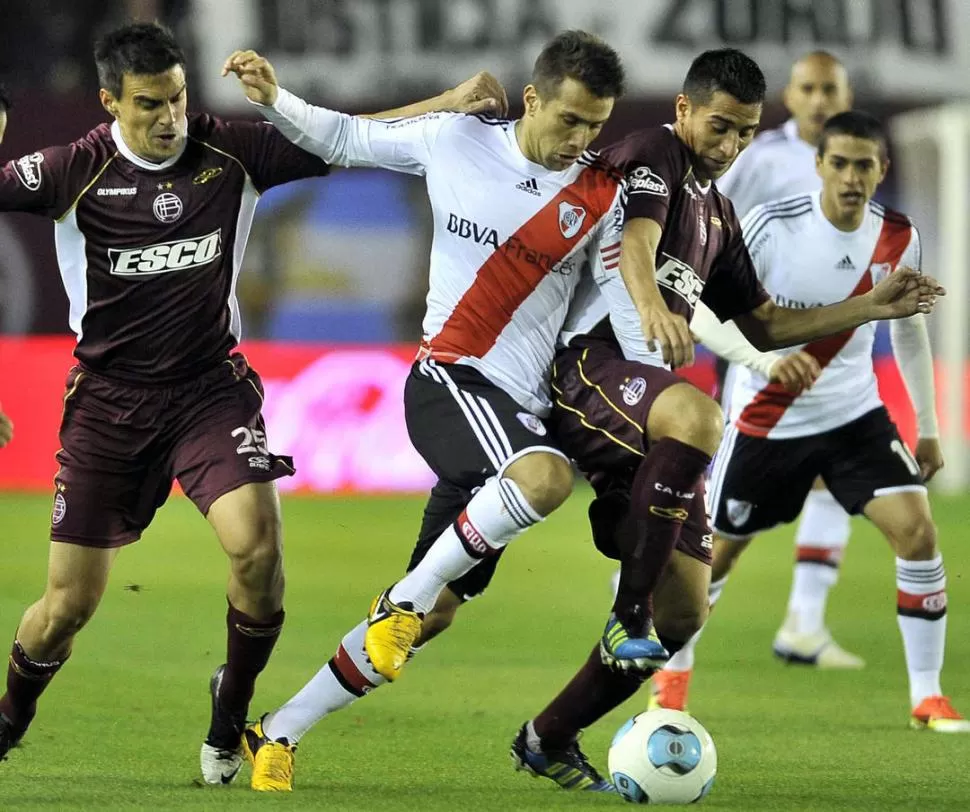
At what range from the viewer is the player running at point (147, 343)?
18.6 feet

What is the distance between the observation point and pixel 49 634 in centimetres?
575

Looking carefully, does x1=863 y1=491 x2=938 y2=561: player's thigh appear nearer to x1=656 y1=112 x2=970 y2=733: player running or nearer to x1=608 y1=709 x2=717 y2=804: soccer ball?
x1=656 y1=112 x2=970 y2=733: player running

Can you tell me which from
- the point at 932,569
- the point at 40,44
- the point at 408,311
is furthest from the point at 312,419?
the point at 932,569

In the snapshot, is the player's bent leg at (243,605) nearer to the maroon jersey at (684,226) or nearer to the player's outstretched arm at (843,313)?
the maroon jersey at (684,226)

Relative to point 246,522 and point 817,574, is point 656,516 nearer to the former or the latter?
point 246,522

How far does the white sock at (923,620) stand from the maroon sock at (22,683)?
11.1 feet

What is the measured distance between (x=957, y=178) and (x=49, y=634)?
12.3m

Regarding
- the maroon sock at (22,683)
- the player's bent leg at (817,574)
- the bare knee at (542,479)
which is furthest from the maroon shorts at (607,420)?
the player's bent leg at (817,574)

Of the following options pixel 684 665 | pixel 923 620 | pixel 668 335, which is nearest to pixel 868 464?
pixel 923 620

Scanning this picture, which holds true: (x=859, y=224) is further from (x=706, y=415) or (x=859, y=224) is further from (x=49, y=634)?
(x=49, y=634)

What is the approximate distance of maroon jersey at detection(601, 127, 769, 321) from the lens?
5734 mm

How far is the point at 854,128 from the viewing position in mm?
7371

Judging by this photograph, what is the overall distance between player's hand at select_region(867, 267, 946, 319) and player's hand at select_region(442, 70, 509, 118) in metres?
1.39

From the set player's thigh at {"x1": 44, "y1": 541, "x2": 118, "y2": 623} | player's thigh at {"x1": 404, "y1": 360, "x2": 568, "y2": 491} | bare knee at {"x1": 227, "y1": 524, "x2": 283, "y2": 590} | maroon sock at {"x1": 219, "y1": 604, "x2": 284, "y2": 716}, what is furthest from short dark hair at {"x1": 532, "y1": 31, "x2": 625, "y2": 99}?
player's thigh at {"x1": 44, "y1": 541, "x2": 118, "y2": 623}
